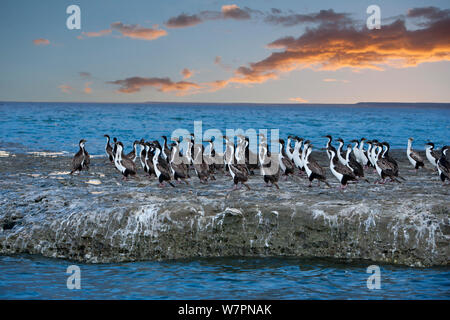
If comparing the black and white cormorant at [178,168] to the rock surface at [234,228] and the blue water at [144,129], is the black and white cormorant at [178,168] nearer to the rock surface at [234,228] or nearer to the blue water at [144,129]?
the rock surface at [234,228]

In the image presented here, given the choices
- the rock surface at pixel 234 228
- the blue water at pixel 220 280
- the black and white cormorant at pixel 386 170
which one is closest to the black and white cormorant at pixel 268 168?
the rock surface at pixel 234 228

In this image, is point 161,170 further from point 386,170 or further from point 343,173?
point 386,170

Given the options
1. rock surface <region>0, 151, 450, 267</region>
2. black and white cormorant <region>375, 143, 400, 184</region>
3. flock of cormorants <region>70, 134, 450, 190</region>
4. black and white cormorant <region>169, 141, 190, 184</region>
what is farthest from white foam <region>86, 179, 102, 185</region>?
black and white cormorant <region>375, 143, 400, 184</region>

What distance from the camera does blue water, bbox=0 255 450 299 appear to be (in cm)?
859

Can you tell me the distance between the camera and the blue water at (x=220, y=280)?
859 centimetres

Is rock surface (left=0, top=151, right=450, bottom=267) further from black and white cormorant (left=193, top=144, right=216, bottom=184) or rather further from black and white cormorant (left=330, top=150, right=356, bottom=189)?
black and white cormorant (left=193, top=144, right=216, bottom=184)

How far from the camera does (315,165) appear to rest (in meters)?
14.7

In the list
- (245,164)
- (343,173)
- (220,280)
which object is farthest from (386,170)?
(220,280)

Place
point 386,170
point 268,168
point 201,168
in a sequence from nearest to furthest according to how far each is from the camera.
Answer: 1. point 268,168
2. point 386,170
3. point 201,168

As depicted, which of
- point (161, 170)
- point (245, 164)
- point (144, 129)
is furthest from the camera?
point (144, 129)

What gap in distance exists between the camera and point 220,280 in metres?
9.27
